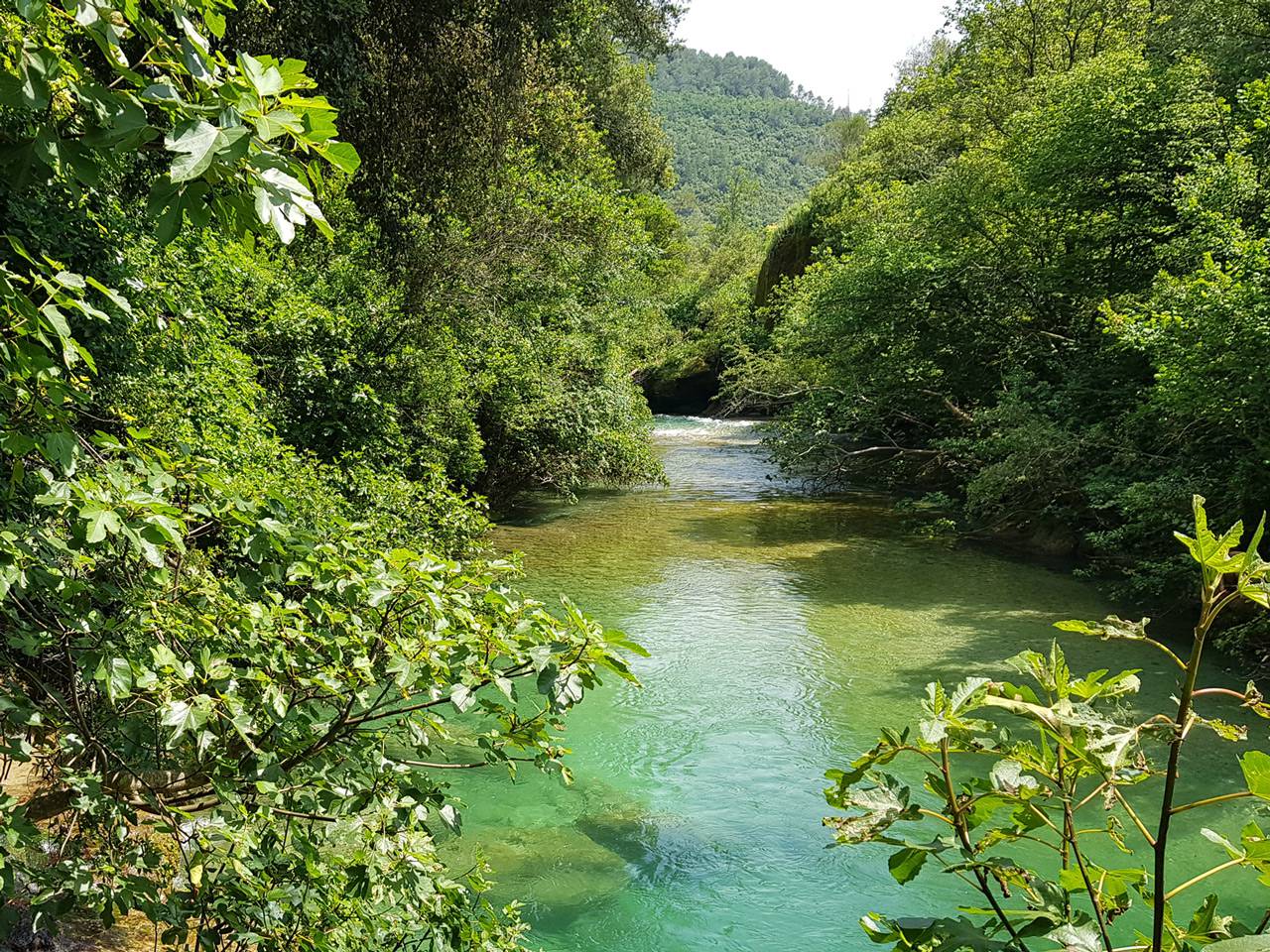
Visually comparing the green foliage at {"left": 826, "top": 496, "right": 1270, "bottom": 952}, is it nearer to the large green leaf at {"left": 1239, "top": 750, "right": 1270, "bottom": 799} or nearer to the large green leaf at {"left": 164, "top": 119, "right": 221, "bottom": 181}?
the large green leaf at {"left": 1239, "top": 750, "right": 1270, "bottom": 799}

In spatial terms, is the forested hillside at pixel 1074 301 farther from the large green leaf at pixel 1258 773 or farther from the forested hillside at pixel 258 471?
the large green leaf at pixel 1258 773

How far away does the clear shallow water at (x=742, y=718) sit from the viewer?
17.4 feet

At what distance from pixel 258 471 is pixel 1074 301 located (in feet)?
47.0

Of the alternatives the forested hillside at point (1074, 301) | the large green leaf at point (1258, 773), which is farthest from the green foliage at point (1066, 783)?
the forested hillside at point (1074, 301)

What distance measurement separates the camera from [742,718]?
794 centimetres

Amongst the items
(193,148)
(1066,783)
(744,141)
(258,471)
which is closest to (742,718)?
(258,471)

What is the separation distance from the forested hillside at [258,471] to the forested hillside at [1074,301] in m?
7.51

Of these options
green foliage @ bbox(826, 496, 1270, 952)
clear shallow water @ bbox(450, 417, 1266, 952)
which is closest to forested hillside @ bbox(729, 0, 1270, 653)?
clear shallow water @ bbox(450, 417, 1266, 952)

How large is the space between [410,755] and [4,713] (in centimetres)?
419

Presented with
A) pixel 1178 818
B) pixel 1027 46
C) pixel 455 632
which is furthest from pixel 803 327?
pixel 455 632

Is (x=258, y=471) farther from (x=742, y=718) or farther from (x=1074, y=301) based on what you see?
(x=1074, y=301)

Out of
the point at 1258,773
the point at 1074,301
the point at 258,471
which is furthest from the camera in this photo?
the point at 1074,301

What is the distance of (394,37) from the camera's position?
35.6 feet

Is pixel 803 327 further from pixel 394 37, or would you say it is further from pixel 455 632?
pixel 455 632
